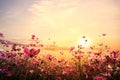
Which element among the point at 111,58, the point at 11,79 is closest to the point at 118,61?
the point at 111,58

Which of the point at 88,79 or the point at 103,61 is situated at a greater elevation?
the point at 103,61

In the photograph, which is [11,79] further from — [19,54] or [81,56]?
[81,56]

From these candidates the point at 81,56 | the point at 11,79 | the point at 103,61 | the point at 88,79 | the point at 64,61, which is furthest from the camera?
the point at 64,61

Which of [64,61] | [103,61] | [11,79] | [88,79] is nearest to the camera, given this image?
[11,79]

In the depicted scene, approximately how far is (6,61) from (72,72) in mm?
1286

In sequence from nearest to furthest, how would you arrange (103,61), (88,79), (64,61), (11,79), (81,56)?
(11,79) < (88,79) < (103,61) < (81,56) < (64,61)

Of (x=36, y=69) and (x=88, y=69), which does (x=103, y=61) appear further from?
(x=36, y=69)

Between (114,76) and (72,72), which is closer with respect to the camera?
(114,76)

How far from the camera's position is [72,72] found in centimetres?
445

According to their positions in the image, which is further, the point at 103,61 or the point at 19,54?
the point at 19,54

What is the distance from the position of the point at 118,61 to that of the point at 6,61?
2.09 meters

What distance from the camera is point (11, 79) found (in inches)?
139

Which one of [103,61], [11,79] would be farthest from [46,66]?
[11,79]

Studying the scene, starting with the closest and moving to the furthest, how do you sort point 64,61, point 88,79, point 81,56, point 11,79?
point 11,79 → point 88,79 → point 81,56 → point 64,61
